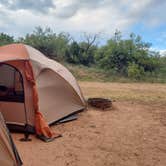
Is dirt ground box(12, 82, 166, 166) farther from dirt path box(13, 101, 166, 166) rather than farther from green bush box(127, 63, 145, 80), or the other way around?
green bush box(127, 63, 145, 80)

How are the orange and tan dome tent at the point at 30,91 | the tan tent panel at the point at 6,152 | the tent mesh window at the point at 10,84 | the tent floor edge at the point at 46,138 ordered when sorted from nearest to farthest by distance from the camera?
the tan tent panel at the point at 6,152 → the tent floor edge at the point at 46,138 → the orange and tan dome tent at the point at 30,91 → the tent mesh window at the point at 10,84

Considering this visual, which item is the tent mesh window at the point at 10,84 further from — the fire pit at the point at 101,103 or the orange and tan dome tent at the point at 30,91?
the fire pit at the point at 101,103

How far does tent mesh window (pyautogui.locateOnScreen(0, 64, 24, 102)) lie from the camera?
5465mm

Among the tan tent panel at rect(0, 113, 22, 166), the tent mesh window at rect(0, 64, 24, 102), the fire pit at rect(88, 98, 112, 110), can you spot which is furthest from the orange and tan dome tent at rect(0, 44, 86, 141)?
the tan tent panel at rect(0, 113, 22, 166)

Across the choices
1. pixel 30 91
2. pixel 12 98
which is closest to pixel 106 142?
pixel 30 91

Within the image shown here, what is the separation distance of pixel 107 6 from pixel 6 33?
11922 mm

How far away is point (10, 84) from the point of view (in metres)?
5.72

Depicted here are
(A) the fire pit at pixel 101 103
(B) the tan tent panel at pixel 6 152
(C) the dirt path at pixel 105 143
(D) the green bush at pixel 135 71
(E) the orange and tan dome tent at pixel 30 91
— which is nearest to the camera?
(B) the tan tent panel at pixel 6 152

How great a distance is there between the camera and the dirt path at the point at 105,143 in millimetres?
4176

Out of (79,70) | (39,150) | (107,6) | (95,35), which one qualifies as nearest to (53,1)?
(107,6)

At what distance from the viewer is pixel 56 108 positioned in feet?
19.6

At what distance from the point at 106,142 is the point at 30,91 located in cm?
166

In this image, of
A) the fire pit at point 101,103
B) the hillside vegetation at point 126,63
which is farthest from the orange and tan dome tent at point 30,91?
the hillside vegetation at point 126,63

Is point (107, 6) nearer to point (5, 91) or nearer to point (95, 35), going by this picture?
point (95, 35)
